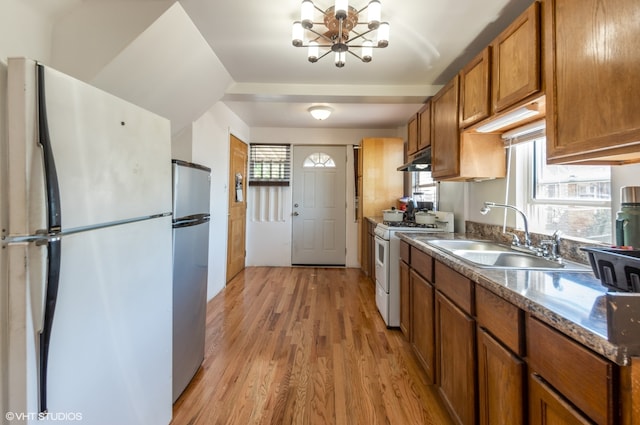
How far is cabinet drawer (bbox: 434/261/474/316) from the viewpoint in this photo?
4.10 feet

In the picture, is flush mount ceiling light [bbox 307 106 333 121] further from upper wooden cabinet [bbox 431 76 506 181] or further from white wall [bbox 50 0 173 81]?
white wall [bbox 50 0 173 81]


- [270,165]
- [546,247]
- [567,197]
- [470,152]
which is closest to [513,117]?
[470,152]

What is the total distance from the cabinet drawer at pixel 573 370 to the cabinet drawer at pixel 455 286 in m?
0.37

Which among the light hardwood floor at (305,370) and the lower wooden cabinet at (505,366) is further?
the light hardwood floor at (305,370)

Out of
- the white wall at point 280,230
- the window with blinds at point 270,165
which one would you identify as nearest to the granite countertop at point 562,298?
the white wall at point 280,230

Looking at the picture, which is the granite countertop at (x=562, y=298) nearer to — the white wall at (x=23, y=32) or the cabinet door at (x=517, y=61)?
the cabinet door at (x=517, y=61)

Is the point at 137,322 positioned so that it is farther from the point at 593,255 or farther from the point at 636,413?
the point at 593,255

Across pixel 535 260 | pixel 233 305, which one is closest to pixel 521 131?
pixel 535 260

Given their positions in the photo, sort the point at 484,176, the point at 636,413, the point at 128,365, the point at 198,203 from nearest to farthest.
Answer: the point at 636,413 → the point at 128,365 → the point at 198,203 → the point at 484,176

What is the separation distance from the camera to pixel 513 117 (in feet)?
4.91

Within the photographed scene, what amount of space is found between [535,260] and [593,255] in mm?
666

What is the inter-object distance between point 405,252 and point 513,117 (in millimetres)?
1194

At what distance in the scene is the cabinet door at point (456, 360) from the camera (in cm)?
122

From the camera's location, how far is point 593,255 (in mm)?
875
